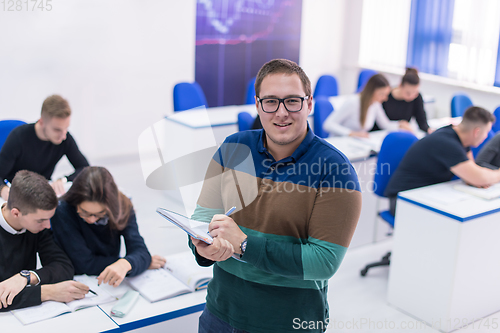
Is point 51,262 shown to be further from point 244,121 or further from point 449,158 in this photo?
point 449,158

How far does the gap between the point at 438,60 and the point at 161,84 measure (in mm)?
3541

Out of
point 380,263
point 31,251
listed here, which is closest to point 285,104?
point 31,251

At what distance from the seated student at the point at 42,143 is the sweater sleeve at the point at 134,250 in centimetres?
77

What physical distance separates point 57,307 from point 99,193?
51 cm

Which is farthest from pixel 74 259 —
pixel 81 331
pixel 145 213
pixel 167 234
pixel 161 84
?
pixel 161 84

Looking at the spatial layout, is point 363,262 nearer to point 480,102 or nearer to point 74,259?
point 74,259

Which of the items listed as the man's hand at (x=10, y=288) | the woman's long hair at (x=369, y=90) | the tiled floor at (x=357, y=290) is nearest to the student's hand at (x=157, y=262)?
the tiled floor at (x=357, y=290)

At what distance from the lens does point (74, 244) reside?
217 centimetres

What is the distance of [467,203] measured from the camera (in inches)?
112

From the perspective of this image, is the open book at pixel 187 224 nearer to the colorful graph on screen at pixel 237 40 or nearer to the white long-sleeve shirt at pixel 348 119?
the white long-sleeve shirt at pixel 348 119

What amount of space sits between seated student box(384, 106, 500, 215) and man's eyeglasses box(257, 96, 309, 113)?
2.02 metres

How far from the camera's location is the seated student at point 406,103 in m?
4.67

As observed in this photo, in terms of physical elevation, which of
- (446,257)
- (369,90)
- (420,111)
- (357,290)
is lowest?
(357,290)

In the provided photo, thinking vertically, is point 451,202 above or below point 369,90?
below
